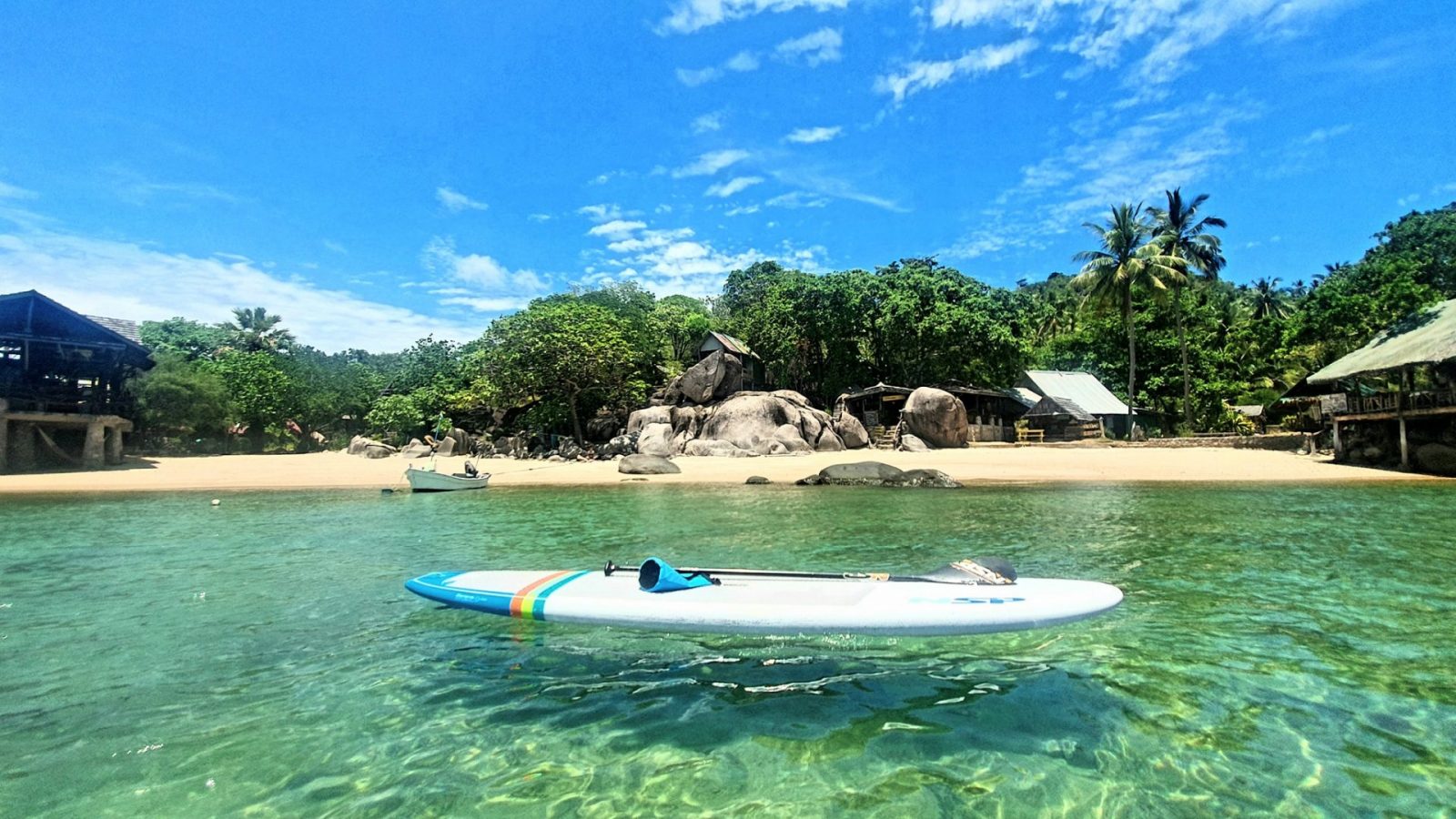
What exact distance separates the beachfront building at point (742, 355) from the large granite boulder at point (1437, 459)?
25.5 meters

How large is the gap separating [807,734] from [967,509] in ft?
38.0

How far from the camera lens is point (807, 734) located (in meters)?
4.02

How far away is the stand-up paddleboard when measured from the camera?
464 centimetres

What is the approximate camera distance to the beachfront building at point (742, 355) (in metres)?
36.5

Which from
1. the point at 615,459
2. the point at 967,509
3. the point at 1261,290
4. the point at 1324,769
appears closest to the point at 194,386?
the point at 615,459

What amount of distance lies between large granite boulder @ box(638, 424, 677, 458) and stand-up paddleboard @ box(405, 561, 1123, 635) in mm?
24165

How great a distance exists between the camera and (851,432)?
32.4m

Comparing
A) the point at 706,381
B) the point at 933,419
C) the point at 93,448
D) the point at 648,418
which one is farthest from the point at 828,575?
the point at 93,448

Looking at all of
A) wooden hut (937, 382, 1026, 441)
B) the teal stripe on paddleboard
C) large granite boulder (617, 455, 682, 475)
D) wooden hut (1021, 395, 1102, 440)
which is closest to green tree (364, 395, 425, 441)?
large granite boulder (617, 455, 682, 475)

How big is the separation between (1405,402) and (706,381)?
84.6 ft

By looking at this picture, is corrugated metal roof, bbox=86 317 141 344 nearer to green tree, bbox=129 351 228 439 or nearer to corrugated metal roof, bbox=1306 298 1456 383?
green tree, bbox=129 351 228 439

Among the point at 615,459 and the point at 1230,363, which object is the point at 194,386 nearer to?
the point at 615,459

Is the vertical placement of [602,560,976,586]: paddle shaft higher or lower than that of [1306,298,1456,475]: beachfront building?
lower

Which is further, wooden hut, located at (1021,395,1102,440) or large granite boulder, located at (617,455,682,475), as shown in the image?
wooden hut, located at (1021,395,1102,440)
